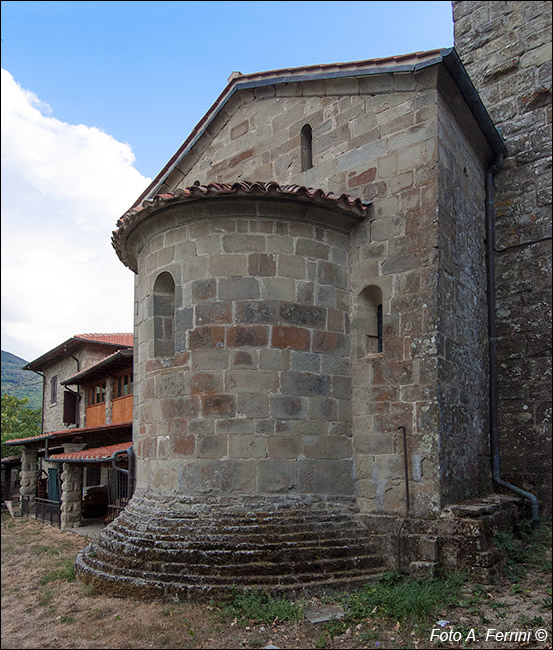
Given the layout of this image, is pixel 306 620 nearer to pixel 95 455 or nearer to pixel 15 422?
pixel 95 455

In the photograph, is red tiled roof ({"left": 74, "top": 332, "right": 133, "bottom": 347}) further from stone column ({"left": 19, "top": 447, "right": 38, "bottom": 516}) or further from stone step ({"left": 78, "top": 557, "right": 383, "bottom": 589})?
stone step ({"left": 78, "top": 557, "right": 383, "bottom": 589})

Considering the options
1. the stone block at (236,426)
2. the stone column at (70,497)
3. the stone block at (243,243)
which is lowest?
the stone column at (70,497)

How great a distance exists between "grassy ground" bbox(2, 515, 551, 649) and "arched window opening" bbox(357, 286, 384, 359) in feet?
7.91

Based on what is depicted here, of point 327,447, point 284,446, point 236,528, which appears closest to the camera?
point 236,528

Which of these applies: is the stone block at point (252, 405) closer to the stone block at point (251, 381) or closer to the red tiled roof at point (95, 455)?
the stone block at point (251, 381)

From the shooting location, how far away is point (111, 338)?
2130 centimetres

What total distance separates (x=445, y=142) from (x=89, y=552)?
6026 mm

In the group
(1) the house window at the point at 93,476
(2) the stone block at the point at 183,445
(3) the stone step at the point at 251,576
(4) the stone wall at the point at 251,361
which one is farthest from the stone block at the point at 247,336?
(1) the house window at the point at 93,476

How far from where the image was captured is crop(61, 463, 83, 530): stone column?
41.4 feet

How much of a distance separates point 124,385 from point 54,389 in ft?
25.5

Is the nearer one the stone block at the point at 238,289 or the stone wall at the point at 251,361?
the stone wall at the point at 251,361

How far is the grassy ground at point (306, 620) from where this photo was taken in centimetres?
457
